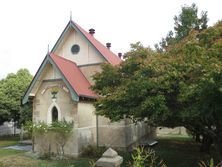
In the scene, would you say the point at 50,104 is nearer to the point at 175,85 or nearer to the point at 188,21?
the point at 175,85

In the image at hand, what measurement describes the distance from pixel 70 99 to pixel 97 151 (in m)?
3.64

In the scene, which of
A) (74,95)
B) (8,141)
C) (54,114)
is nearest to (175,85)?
(74,95)

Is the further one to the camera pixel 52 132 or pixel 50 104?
pixel 50 104

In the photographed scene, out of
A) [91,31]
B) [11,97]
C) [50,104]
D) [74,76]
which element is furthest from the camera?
[11,97]

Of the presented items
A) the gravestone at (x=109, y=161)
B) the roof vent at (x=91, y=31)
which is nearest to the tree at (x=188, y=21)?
the roof vent at (x=91, y=31)

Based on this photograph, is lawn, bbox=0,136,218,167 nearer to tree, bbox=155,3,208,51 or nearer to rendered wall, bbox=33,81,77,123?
rendered wall, bbox=33,81,77,123

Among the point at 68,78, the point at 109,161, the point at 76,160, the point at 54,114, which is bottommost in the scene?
the point at 76,160

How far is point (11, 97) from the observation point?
2817 centimetres

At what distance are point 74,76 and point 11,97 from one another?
11.5m

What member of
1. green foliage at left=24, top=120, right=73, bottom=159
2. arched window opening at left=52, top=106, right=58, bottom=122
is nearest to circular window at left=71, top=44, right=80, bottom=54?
arched window opening at left=52, top=106, right=58, bottom=122

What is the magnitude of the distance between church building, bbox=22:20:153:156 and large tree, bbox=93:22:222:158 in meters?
4.71

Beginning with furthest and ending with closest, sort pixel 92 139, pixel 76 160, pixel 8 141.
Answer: pixel 8 141, pixel 92 139, pixel 76 160

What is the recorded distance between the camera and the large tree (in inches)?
401

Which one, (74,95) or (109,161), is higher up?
(74,95)
